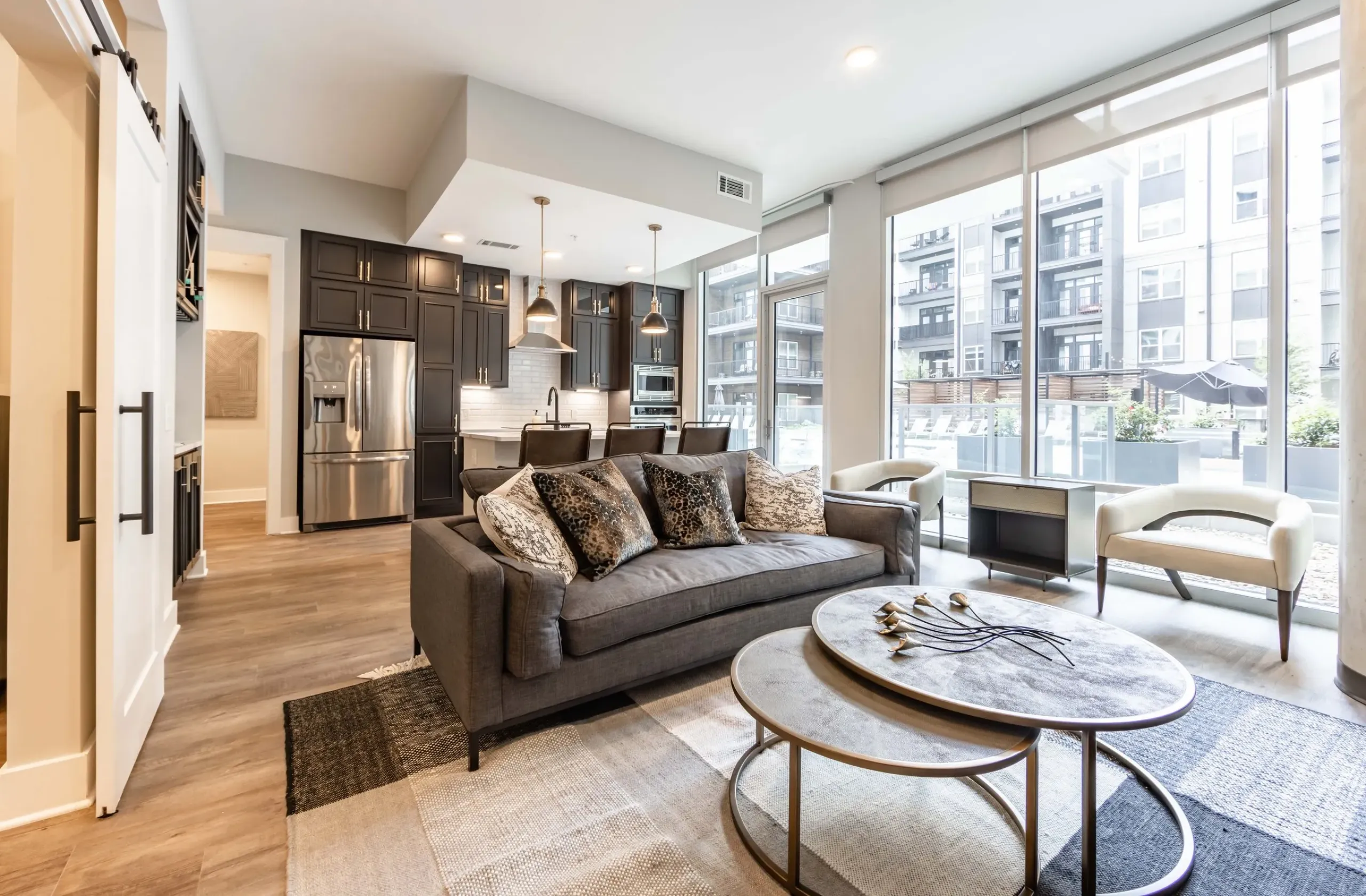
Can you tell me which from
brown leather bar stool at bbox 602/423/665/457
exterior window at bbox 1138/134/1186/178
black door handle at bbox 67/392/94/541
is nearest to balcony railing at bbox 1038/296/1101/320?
exterior window at bbox 1138/134/1186/178

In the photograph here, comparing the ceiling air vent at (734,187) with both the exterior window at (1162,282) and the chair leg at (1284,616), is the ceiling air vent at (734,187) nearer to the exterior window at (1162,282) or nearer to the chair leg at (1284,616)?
A: the exterior window at (1162,282)

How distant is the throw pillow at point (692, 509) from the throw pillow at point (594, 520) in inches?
8.3

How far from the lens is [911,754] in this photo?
1.15 m

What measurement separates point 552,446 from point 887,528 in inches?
76.6

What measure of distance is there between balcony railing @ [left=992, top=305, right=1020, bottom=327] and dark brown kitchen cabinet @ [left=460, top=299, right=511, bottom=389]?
472cm

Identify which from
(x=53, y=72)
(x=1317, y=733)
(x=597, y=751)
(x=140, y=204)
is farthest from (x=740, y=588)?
(x=53, y=72)

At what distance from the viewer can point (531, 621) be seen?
5.78ft

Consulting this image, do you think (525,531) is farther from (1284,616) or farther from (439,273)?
(439,273)

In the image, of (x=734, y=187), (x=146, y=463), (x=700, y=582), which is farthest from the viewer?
(x=734, y=187)

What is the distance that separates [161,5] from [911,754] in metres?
3.82

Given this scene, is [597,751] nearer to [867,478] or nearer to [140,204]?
[140,204]

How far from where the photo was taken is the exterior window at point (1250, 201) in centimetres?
324

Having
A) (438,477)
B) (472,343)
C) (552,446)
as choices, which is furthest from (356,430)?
(552,446)

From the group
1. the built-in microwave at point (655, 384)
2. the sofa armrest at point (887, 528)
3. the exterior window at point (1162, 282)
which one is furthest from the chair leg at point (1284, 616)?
the built-in microwave at point (655, 384)
